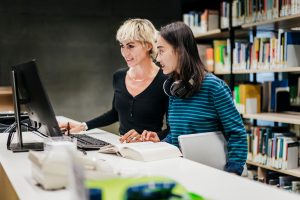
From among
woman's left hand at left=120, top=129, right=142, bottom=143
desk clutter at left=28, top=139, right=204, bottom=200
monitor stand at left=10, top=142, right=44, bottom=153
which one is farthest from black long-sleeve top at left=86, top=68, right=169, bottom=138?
desk clutter at left=28, top=139, right=204, bottom=200

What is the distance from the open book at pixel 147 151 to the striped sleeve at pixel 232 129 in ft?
0.92

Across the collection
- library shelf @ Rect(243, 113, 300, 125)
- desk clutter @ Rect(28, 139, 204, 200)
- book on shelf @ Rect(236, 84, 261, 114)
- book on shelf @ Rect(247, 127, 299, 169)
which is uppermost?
desk clutter @ Rect(28, 139, 204, 200)

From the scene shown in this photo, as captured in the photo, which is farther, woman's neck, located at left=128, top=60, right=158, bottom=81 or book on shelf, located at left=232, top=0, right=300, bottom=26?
book on shelf, located at left=232, top=0, right=300, bottom=26

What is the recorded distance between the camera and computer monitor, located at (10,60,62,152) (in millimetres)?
1936

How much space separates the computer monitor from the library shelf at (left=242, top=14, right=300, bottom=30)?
7.43ft

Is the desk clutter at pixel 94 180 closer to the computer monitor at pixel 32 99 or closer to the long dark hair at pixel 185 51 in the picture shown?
the computer monitor at pixel 32 99

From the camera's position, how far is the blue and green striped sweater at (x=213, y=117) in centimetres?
198

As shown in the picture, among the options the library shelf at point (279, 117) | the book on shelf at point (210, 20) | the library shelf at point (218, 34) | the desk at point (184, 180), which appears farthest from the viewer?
the book on shelf at point (210, 20)

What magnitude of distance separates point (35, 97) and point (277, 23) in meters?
2.49

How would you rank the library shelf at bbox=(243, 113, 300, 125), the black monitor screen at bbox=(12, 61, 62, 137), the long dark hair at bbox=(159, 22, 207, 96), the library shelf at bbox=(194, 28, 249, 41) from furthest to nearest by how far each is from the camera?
the library shelf at bbox=(194, 28, 249, 41) < the library shelf at bbox=(243, 113, 300, 125) < the long dark hair at bbox=(159, 22, 207, 96) < the black monitor screen at bbox=(12, 61, 62, 137)

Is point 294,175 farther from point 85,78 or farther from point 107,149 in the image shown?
point 85,78

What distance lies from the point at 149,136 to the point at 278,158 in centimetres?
195

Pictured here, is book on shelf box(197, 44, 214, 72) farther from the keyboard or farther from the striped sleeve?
the striped sleeve

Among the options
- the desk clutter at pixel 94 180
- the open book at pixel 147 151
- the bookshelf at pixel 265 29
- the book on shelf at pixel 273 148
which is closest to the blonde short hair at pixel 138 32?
the open book at pixel 147 151
